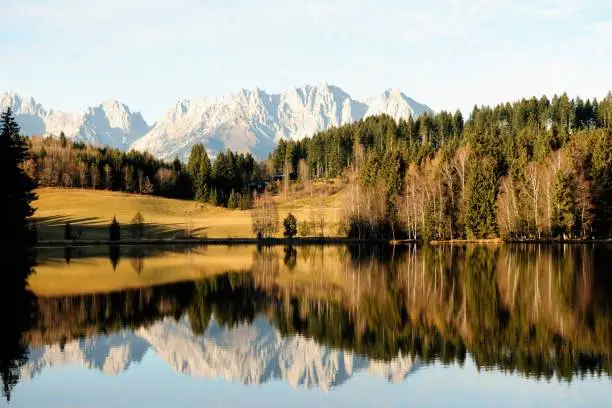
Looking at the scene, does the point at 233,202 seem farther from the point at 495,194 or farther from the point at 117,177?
the point at 495,194

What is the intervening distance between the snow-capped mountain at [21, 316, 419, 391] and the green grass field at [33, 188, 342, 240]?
90.9 m

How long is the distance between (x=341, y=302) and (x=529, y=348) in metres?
16.7

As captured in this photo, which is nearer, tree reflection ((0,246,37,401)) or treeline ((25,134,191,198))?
tree reflection ((0,246,37,401))

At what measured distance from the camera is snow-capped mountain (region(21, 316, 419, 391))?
1057 inches

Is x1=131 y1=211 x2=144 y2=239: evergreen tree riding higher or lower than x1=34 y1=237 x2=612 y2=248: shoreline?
higher

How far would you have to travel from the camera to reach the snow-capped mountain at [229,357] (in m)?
26.8

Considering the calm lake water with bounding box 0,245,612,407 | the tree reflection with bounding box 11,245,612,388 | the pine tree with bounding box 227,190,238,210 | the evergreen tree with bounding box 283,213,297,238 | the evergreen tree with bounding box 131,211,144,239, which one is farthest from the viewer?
the pine tree with bounding box 227,190,238,210

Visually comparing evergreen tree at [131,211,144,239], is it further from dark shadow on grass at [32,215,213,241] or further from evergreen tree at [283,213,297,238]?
evergreen tree at [283,213,297,238]

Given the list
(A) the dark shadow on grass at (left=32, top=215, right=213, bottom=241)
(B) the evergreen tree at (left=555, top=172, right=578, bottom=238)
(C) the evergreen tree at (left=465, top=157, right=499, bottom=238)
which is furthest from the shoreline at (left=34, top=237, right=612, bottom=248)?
(B) the evergreen tree at (left=555, top=172, right=578, bottom=238)

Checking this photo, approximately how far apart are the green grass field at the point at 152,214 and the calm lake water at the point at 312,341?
242ft

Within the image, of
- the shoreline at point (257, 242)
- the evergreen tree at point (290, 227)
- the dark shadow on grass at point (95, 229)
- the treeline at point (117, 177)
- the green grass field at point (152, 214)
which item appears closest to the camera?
the shoreline at point (257, 242)

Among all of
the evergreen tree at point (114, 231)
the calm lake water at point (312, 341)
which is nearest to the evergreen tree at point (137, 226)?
the evergreen tree at point (114, 231)

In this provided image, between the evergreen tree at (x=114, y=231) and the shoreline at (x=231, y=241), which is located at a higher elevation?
the evergreen tree at (x=114, y=231)

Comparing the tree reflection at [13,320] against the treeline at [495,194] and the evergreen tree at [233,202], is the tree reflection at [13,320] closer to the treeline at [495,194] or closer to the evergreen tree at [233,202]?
the treeline at [495,194]
